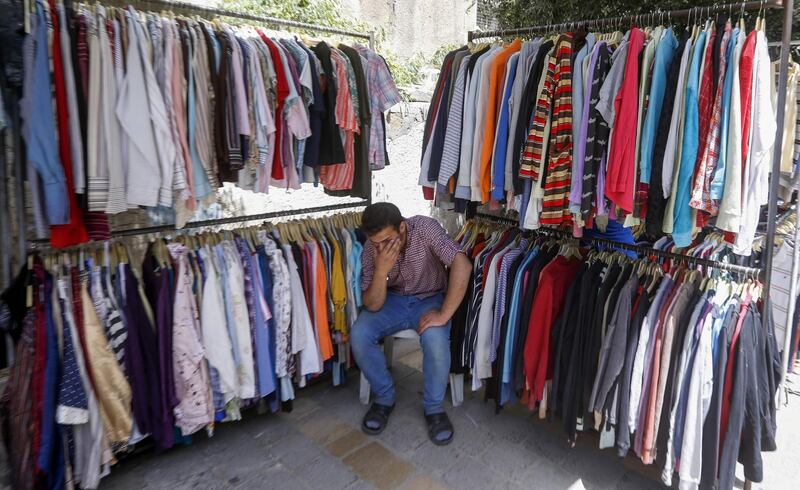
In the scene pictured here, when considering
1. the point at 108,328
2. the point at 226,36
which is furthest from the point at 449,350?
the point at 226,36

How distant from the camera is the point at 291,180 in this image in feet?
8.64

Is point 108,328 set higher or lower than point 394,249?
lower

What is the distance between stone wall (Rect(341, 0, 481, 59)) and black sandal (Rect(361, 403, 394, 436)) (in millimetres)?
5411

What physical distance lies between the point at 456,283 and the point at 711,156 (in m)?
1.31

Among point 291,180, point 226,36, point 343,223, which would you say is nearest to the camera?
point 226,36

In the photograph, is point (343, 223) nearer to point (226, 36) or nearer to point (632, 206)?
point (226, 36)

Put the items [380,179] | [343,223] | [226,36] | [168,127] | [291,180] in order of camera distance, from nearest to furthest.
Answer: [168,127] → [226,36] → [291,180] → [343,223] → [380,179]

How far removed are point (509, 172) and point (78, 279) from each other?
1.98m

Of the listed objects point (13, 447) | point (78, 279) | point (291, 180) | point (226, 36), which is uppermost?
point (226, 36)

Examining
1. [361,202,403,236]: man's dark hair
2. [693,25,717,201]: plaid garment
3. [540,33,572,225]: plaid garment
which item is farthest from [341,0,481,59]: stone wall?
[693,25,717,201]: plaid garment

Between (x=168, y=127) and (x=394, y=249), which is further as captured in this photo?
(x=394, y=249)

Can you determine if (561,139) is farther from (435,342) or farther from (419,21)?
(419,21)

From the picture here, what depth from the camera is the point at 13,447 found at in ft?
6.45

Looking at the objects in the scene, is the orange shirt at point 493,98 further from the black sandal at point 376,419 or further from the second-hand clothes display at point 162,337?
the black sandal at point 376,419
